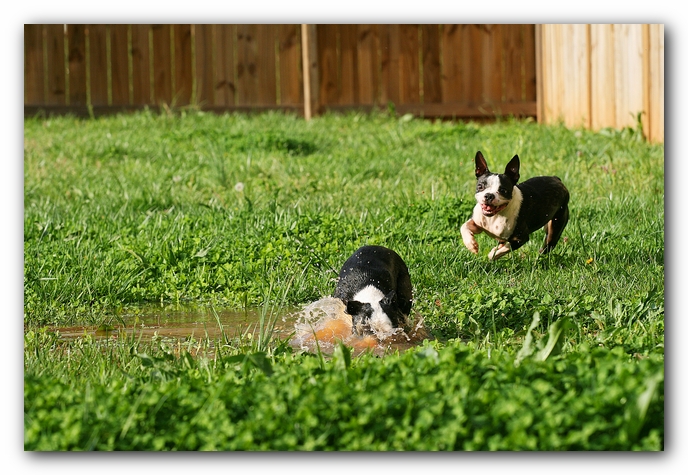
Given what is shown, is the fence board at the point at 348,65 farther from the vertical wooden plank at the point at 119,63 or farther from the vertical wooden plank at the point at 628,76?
the vertical wooden plank at the point at 628,76

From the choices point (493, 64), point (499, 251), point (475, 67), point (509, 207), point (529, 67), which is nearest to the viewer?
point (509, 207)

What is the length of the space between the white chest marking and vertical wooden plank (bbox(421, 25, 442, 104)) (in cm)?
475

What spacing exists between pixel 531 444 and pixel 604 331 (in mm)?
1104

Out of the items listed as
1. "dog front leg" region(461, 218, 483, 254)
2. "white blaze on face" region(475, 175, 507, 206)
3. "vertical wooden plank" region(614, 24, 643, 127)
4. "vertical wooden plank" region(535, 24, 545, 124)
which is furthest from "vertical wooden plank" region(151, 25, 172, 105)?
"white blaze on face" region(475, 175, 507, 206)

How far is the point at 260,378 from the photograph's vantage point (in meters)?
3.55

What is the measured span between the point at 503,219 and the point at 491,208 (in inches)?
5.6

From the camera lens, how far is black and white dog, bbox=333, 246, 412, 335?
168 inches

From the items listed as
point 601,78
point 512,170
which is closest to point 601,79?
point 601,78

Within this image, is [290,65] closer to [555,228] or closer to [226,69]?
[226,69]

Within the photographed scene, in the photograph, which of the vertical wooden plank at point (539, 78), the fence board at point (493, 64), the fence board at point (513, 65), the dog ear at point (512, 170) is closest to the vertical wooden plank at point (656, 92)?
the dog ear at point (512, 170)

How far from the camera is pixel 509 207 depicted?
4961 mm

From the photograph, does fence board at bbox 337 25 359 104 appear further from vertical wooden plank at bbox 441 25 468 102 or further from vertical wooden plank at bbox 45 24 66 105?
vertical wooden plank at bbox 45 24 66 105

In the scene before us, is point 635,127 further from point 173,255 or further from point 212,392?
point 212,392

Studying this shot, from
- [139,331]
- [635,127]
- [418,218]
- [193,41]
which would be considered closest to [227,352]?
[139,331]
